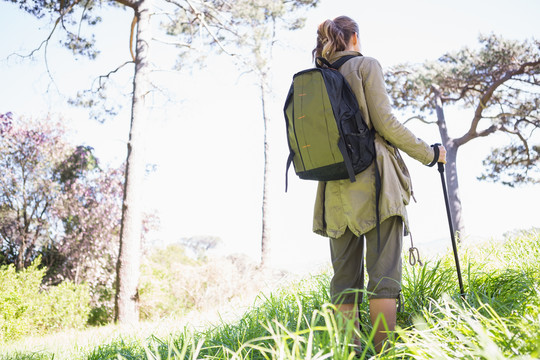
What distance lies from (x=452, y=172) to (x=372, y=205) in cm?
1048

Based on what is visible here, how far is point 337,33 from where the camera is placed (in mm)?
2281

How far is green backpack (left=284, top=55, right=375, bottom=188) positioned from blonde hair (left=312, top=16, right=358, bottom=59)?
0.73ft

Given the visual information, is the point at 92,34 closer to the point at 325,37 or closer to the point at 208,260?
the point at 208,260

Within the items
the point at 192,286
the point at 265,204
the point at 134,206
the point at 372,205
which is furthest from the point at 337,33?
the point at 265,204

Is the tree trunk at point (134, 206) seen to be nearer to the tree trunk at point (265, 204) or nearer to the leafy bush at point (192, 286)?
the leafy bush at point (192, 286)

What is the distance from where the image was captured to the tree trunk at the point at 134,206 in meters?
6.66

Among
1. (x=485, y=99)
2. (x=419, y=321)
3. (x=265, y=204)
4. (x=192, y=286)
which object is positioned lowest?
(x=192, y=286)

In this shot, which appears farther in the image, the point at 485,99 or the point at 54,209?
the point at 485,99

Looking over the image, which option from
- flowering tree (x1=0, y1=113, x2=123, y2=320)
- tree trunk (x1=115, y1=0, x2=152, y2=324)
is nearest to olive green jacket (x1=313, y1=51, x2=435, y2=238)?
tree trunk (x1=115, y1=0, x2=152, y2=324)

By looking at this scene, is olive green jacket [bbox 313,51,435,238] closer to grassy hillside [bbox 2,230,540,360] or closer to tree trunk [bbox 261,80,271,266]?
grassy hillside [bbox 2,230,540,360]

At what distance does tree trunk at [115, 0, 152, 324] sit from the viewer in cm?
666

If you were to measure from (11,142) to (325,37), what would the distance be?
9071mm

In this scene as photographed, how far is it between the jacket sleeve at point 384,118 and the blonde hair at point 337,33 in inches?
8.6

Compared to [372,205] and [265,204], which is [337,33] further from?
[265,204]
